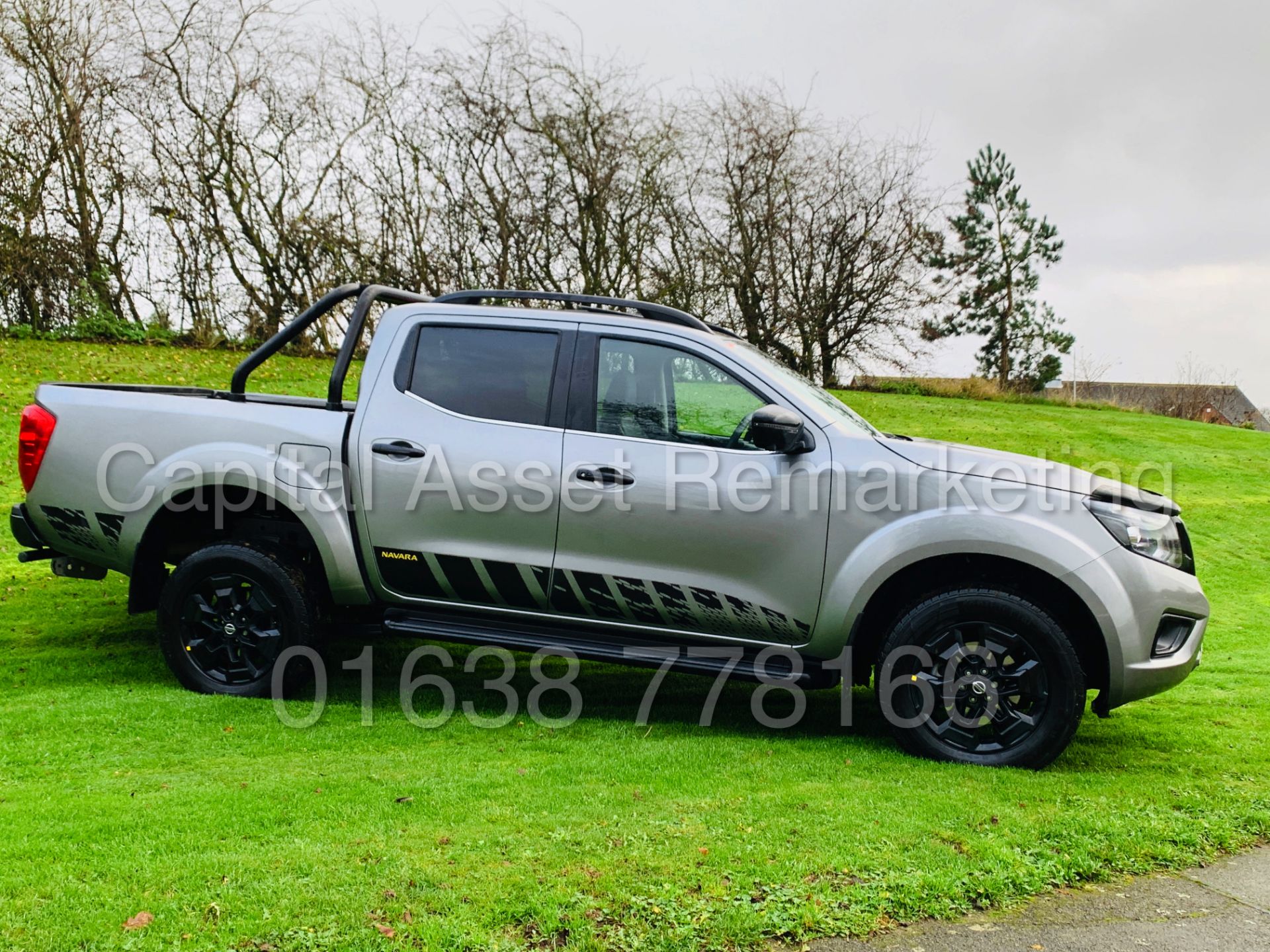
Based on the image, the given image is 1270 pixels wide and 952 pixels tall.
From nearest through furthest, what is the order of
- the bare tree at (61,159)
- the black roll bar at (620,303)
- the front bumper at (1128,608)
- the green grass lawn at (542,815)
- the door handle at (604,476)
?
the green grass lawn at (542,815) → the front bumper at (1128,608) → the door handle at (604,476) → the black roll bar at (620,303) → the bare tree at (61,159)

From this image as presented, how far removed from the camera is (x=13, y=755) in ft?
14.0

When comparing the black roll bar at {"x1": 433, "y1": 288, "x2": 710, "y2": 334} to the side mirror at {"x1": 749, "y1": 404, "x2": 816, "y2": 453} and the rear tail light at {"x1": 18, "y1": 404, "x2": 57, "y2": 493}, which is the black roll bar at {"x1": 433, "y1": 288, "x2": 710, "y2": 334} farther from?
the rear tail light at {"x1": 18, "y1": 404, "x2": 57, "y2": 493}

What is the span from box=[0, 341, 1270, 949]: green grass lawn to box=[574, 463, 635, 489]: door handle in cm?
123

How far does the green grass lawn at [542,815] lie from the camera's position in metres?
2.94

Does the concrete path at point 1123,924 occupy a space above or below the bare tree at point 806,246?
Result: below

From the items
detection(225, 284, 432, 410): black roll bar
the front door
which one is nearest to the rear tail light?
detection(225, 284, 432, 410): black roll bar

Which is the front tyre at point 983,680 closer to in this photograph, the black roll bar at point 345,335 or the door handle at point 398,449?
the door handle at point 398,449

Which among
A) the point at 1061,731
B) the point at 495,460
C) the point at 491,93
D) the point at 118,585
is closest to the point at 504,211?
the point at 491,93

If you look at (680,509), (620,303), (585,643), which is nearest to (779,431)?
(680,509)

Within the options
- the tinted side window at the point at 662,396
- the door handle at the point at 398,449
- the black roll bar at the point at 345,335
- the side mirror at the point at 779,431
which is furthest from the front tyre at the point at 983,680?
the black roll bar at the point at 345,335

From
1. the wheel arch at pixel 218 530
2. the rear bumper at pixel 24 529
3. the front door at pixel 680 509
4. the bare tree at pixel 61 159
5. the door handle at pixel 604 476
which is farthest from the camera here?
the bare tree at pixel 61 159

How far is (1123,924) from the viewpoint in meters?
3.13

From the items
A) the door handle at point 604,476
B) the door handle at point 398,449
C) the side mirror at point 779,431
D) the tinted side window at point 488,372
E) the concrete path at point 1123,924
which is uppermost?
the tinted side window at point 488,372

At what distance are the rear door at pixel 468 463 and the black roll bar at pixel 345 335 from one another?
1.09 feet
